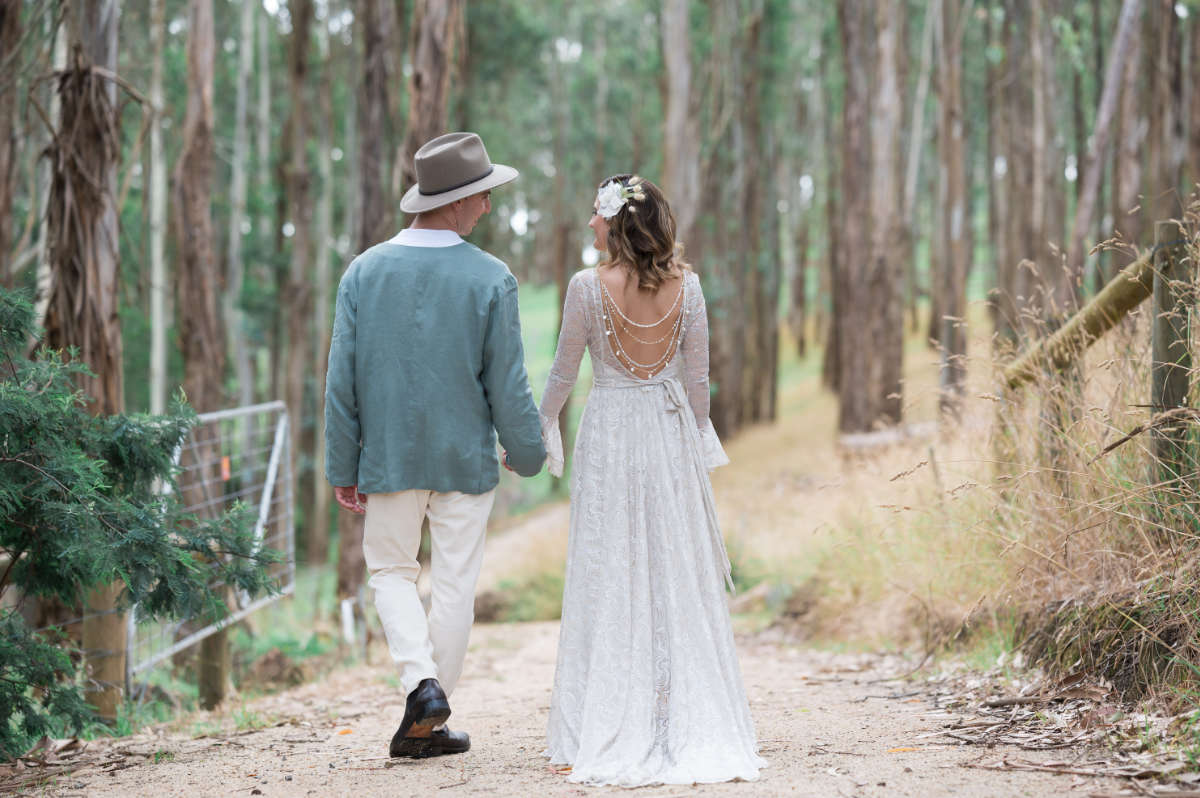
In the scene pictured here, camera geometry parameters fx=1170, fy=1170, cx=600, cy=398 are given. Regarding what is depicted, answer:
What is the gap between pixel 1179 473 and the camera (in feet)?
14.0

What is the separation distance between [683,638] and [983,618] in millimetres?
2355

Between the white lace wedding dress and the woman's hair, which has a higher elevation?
the woman's hair

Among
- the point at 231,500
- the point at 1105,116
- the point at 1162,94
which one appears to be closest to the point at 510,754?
the point at 231,500

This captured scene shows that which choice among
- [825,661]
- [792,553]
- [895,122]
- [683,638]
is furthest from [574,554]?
[895,122]

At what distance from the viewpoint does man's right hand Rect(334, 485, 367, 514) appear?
13.9 feet

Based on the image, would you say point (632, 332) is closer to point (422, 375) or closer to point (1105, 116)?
point (422, 375)

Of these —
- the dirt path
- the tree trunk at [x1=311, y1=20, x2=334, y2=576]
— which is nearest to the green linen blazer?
the dirt path

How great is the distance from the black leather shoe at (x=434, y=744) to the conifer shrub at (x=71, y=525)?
33.0 inches

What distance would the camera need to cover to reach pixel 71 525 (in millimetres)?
3805

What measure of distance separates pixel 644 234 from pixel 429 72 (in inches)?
211

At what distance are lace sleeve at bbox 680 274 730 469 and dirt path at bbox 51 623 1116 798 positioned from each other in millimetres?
1070

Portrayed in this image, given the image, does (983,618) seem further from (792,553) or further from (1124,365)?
(792,553)

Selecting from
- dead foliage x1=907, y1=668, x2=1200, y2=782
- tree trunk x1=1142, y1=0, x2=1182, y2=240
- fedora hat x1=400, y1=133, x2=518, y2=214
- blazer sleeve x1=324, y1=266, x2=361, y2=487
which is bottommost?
dead foliage x1=907, y1=668, x2=1200, y2=782

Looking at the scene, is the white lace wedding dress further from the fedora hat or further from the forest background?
the forest background
